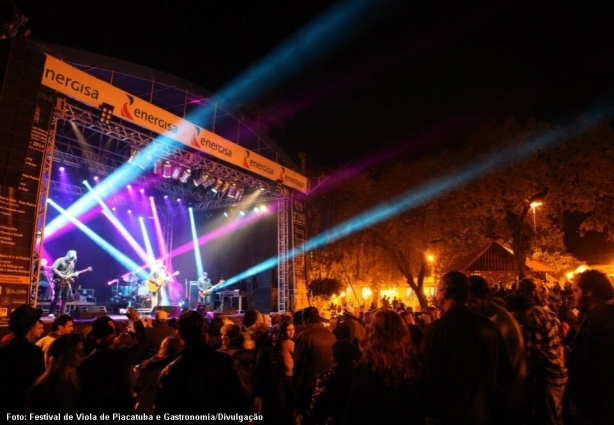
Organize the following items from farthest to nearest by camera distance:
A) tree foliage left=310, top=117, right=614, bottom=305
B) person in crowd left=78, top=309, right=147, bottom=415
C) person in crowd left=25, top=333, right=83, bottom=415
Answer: tree foliage left=310, top=117, right=614, bottom=305, person in crowd left=78, top=309, right=147, bottom=415, person in crowd left=25, top=333, right=83, bottom=415

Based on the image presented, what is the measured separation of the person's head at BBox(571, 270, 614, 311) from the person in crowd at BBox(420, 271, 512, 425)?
966 mm

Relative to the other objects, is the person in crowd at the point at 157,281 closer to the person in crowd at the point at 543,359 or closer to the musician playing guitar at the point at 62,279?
the musician playing guitar at the point at 62,279

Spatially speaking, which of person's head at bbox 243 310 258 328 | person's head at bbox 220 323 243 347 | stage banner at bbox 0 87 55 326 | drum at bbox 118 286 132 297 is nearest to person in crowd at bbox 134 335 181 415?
person's head at bbox 220 323 243 347

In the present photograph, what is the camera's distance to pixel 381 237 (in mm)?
21406

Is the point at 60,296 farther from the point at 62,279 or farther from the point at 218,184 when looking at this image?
the point at 218,184

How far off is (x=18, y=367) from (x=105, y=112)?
8.23 meters

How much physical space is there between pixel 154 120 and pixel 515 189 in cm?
1316

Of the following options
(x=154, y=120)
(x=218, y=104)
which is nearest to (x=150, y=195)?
(x=218, y=104)

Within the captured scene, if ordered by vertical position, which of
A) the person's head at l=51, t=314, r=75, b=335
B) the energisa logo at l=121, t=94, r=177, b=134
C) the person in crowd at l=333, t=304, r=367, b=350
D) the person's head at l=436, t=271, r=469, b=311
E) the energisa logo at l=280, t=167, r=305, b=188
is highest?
the energisa logo at l=280, t=167, r=305, b=188

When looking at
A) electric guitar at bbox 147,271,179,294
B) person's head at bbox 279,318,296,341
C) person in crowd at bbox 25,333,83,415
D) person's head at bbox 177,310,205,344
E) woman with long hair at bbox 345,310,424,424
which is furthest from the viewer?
electric guitar at bbox 147,271,179,294

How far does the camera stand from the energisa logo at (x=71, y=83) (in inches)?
357

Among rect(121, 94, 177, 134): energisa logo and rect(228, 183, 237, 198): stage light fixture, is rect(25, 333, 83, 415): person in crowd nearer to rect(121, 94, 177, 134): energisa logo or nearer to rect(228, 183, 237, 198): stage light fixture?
rect(121, 94, 177, 134): energisa logo

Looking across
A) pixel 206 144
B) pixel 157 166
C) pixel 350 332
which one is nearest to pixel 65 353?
pixel 350 332

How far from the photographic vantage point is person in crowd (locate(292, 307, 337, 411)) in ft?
14.2
